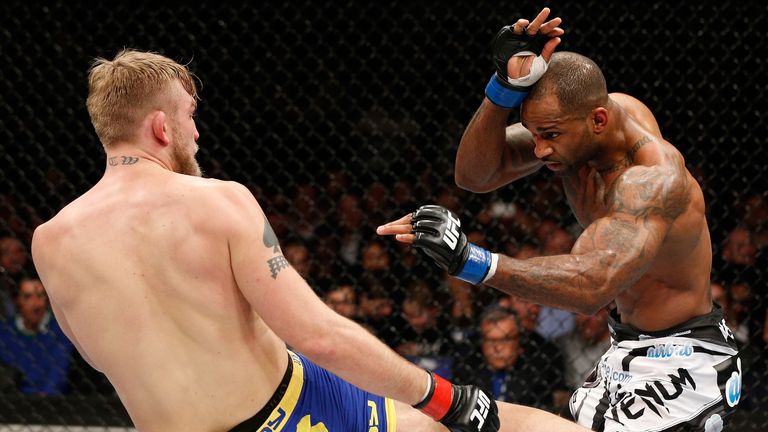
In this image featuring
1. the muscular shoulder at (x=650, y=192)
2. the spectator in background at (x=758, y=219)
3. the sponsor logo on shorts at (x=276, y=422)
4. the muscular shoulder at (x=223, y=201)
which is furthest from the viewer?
the spectator in background at (x=758, y=219)

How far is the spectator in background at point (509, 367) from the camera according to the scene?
3156 millimetres

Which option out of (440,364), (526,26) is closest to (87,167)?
Result: (440,364)

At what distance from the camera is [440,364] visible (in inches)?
126

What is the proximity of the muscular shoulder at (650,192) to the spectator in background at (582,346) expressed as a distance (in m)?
1.45

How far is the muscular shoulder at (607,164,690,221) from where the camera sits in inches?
70.8

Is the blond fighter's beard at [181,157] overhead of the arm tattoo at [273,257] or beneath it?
overhead

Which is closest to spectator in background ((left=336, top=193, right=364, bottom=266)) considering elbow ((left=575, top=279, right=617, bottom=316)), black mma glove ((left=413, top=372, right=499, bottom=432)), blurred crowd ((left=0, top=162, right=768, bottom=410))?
blurred crowd ((left=0, top=162, right=768, bottom=410))

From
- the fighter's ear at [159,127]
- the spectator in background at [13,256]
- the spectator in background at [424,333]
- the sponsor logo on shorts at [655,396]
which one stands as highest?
the fighter's ear at [159,127]

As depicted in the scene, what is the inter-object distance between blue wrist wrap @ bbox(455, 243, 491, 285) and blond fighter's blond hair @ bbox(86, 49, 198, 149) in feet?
2.07

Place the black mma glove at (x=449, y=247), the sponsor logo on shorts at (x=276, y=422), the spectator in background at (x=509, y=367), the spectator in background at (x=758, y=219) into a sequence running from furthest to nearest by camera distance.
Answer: the spectator in background at (x=758, y=219), the spectator in background at (x=509, y=367), the black mma glove at (x=449, y=247), the sponsor logo on shorts at (x=276, y=422)

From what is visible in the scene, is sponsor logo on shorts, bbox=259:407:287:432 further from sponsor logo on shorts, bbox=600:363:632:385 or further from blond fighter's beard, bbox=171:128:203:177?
sponsor logo on shorts, bbox=600:363:632:385

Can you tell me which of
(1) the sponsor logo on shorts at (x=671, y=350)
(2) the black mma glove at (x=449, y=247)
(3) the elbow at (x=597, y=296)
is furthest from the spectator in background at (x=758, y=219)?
(2) the black mma glove at (x=449, y=247)

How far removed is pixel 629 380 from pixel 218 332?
37.7 inches

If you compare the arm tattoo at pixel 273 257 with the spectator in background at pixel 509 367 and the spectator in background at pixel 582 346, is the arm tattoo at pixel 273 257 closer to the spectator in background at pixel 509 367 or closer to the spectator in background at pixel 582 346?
the spectator in background at pixel 509 367
